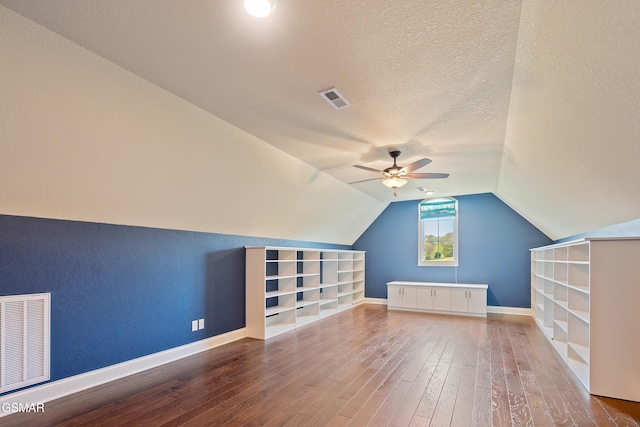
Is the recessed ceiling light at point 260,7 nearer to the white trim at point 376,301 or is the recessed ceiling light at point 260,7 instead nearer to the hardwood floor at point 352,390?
the hardwood floor at point 352,390

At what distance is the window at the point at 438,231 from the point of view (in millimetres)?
7957

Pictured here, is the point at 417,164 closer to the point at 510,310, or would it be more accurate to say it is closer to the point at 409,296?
the point at 409,296

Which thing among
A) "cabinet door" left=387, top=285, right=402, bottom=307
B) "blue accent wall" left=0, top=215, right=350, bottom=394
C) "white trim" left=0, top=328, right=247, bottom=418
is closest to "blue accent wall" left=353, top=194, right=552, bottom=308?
"cabinet door" left=387, top=285, right=402, bottom=307

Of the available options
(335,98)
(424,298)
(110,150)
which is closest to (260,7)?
(335,98)

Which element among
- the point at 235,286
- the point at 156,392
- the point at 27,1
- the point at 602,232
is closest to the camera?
the point at 27,1

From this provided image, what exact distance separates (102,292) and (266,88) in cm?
267

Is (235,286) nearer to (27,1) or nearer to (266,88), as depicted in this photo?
(266,88)

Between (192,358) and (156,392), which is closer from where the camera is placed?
(156,392)

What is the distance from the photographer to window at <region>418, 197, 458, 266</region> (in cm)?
796

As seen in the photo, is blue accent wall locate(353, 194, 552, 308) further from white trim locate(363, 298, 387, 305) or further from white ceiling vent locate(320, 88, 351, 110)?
white ceiling vent locate(320, 88, 351, 110)

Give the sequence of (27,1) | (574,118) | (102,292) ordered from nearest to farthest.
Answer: (27,1) < (574,118) < (102,292)

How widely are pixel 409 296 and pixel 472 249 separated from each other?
1.85 meters

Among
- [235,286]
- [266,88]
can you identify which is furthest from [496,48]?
[235,286]

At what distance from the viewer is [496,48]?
7.39ft
